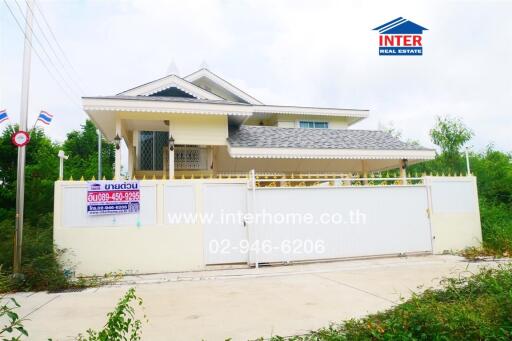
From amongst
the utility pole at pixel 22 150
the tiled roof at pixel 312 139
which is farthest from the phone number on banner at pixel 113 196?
the tiled roof at pixel 312 139

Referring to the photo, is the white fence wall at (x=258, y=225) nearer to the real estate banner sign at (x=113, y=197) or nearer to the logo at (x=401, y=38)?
the real estate banner sign at (x=113, y=197)

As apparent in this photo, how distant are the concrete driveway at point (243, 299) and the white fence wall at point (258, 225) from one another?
18.1 inches

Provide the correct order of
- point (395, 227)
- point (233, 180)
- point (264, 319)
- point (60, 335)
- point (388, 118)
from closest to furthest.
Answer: point (60, 335)
point (264, 319)
point (233, 180)
point (395, 227)
point (388, 118)

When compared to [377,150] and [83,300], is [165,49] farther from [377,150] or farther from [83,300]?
[83,300]

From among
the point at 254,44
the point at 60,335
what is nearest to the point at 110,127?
the point at 254,44

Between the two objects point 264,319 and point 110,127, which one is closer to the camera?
point 264,319

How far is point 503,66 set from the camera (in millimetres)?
11930

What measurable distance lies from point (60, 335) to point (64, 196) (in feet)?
12.6

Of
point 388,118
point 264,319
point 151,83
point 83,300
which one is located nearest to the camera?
point 264,319

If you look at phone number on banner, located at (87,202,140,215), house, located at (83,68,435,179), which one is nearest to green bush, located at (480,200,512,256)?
house, located at (83,68,435,179)

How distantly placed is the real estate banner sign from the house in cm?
187

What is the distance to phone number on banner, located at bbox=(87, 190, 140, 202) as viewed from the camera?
661cm

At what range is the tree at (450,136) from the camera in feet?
67.8

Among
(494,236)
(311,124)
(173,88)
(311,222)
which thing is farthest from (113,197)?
(311,124)
